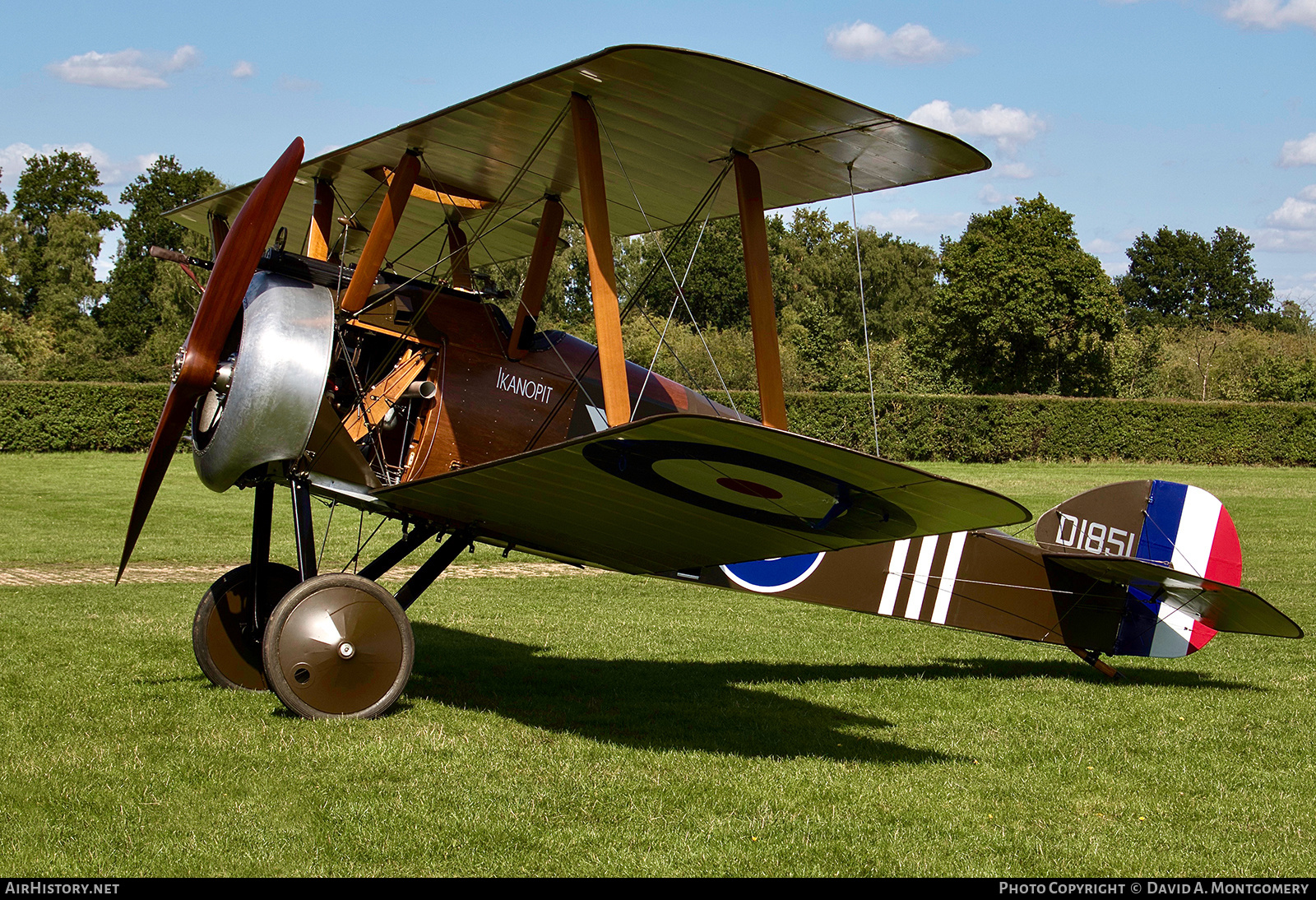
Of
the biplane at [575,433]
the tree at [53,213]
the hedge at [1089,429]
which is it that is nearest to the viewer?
the biplane at [575,433]

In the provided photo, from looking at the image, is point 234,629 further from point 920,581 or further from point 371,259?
point 920,581

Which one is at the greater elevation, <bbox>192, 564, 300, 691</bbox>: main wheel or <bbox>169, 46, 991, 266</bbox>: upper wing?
<bbox>169, 46, 991, 266</bbox>: upper wing

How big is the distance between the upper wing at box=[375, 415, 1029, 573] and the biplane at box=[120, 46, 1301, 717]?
0.02m

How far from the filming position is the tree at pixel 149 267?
52000 millimetres

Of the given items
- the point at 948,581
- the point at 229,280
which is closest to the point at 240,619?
the point at 229,280

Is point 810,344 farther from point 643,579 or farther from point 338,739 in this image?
point 338,739

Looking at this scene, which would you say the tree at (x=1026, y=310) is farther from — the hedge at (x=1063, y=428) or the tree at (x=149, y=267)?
the tree at (x=149, y=267)

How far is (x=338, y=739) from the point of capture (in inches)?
218

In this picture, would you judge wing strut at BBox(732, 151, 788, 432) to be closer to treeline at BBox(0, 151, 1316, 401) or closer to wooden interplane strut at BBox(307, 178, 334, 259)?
wooden interplane strut at BBox(307, 178, 334, 259)

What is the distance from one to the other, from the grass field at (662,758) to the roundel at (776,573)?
2.55ft

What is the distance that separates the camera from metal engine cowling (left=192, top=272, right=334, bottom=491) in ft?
18.5

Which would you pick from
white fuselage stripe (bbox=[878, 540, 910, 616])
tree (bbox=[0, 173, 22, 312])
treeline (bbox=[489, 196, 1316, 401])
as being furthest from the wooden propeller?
tree (bbox=[0, 173, 22, 312])

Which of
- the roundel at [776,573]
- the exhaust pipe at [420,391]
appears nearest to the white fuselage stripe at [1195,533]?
the roundel at [776,573]

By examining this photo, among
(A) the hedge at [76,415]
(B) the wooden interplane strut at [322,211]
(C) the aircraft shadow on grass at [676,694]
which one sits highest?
(B) the wooden interplane strut at [322,211]
